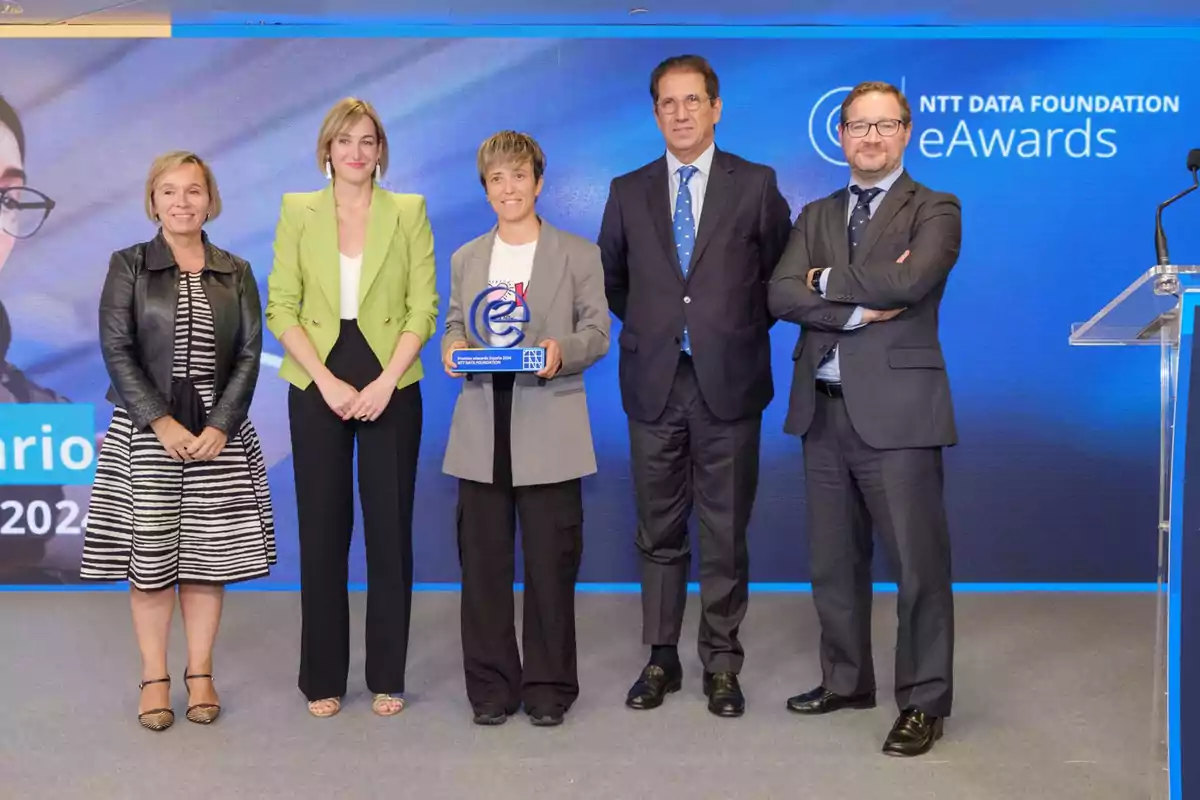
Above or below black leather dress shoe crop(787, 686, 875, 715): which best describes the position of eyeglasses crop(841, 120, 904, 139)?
above

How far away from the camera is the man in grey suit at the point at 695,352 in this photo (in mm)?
3312

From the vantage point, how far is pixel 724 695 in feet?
11.0

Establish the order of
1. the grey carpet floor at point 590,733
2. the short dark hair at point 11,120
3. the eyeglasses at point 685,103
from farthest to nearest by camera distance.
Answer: the short dark hair at point 11,120
the eyeglasses at point 685,103
the grey carpet floor at point 590,733

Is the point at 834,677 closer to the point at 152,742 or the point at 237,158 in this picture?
the point at 152,742

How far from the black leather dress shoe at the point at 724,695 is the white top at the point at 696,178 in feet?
4.60

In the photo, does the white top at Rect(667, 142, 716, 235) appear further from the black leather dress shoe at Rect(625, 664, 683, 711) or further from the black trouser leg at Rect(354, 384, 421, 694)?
the black leather dress shoe at Rect(625, 664, 683, 711)

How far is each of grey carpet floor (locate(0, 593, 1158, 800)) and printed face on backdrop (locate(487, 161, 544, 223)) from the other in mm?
1529

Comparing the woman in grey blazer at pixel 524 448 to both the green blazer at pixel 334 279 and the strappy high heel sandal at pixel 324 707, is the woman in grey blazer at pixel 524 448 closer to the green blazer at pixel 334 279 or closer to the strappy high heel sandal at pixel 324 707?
the green blazer at pixel 334 279

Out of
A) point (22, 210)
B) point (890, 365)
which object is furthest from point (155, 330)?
point (22, 210)

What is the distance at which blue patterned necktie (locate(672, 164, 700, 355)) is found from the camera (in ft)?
11.1

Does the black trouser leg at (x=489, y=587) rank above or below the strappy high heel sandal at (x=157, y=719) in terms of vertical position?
above

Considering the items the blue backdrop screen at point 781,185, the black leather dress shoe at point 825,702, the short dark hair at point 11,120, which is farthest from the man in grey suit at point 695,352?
the short dark hair at point 11,120

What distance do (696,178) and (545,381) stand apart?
832 millimetres

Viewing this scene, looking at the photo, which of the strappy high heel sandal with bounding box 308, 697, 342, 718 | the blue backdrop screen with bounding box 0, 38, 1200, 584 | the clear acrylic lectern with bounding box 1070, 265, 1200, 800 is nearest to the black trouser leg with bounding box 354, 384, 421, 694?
the strappy high heel sandal with bounding box 308, 697, 342, 718
